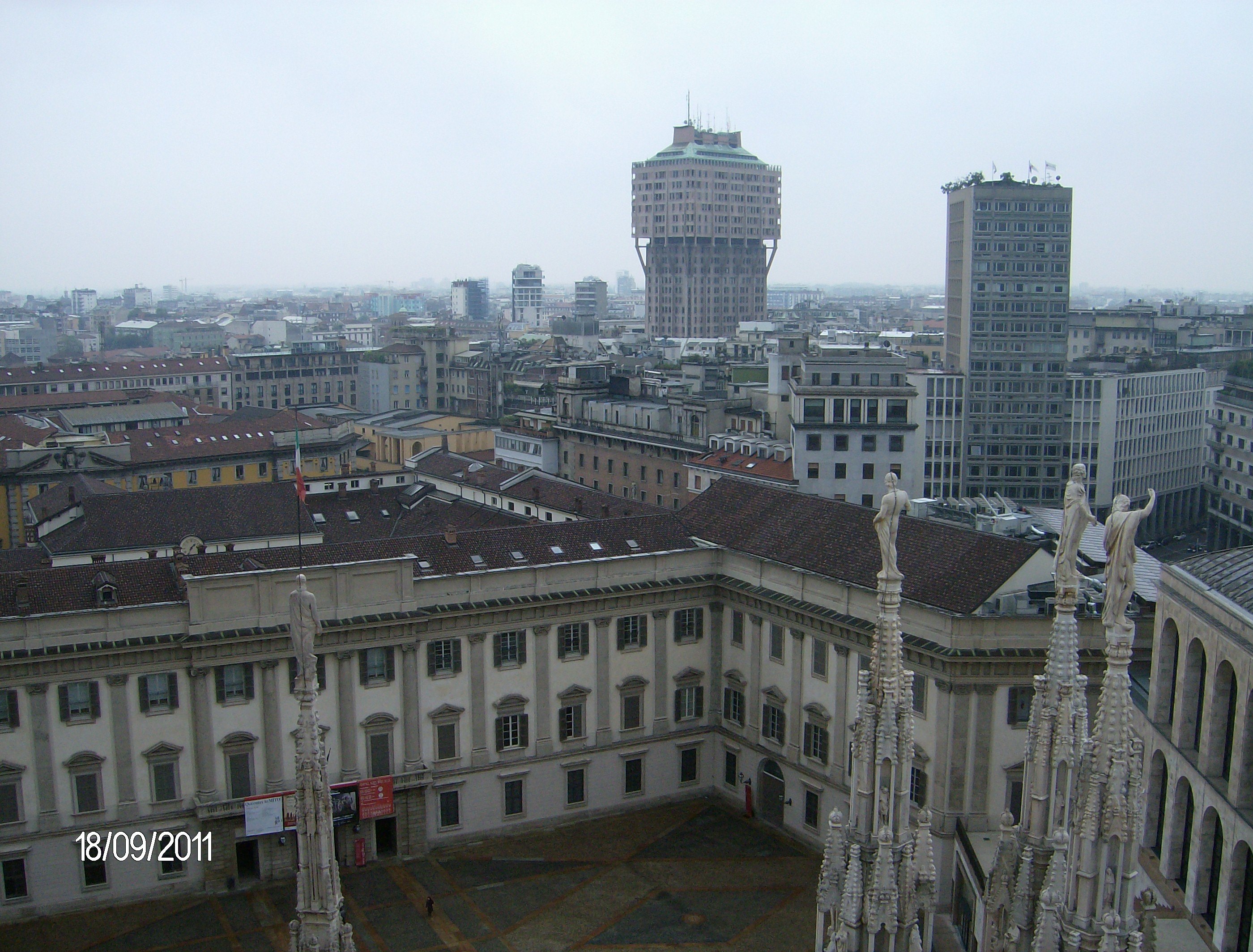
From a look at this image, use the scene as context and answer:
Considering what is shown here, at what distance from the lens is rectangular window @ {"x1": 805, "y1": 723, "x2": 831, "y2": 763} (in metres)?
58.9

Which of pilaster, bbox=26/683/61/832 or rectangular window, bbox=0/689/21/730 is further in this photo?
pilaster, bbox=26/683/61/832

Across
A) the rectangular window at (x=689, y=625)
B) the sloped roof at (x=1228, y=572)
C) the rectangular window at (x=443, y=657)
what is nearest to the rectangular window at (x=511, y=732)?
the rectangular window at (x=443, y=657)

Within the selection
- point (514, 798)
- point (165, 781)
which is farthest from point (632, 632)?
point (165, 781)

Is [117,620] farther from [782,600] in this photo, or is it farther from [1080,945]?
[1080,945]

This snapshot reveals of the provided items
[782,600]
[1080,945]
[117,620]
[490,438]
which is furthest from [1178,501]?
[1080,945]

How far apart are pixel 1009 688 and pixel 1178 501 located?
11433 cm

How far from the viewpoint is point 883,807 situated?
21531mm

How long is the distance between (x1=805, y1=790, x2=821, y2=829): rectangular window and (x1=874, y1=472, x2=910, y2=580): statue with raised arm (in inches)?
1561

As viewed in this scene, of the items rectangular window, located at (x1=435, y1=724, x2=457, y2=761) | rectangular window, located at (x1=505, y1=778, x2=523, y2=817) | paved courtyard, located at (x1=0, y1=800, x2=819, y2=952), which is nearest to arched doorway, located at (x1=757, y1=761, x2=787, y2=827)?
paved courtyard, located at (x1=0, y1=800, x2=819, y2=952)

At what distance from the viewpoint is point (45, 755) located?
52531 mm

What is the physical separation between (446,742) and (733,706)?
15147 mm

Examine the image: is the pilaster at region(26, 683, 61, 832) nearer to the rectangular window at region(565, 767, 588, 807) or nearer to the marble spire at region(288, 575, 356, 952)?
the rectangular window at region(565, 767, 588, 807)

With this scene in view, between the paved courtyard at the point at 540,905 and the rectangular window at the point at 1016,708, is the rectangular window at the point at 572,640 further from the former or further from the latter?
the rectangular window at the point at 1016,708

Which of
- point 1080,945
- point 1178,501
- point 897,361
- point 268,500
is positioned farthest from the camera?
point 1178,501
